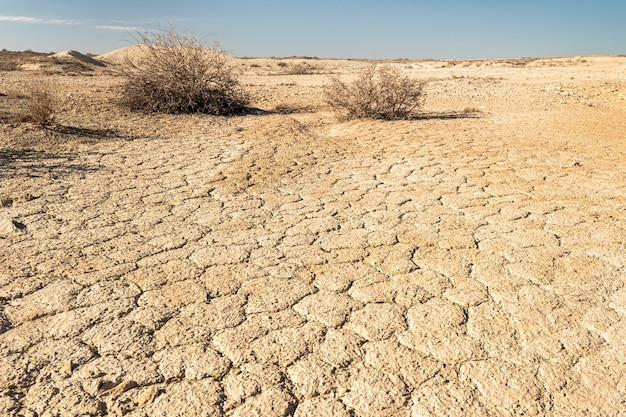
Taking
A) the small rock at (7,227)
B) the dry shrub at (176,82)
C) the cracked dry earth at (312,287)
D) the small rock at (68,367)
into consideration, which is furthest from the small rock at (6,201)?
the dry shrub at (176,82)

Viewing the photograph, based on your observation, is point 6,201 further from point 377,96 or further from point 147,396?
point 377,96

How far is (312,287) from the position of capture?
2.60m

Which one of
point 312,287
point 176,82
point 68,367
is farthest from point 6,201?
point 176,82

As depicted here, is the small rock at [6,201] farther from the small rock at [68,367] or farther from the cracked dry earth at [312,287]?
the small rock at [68,367]

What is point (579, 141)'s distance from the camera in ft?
20.0

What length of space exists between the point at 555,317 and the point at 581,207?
1.70 m

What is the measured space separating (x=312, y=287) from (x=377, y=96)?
5.75 m

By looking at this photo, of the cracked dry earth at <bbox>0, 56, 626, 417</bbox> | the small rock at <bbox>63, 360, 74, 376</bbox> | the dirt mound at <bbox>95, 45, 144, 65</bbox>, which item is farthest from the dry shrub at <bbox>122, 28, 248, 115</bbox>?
the small rock at <bbox>63, 360, 74, 376</bbox>

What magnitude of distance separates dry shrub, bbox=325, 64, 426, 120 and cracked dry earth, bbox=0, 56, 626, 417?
9.84 feet

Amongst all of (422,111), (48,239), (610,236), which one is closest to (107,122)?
(48,239)

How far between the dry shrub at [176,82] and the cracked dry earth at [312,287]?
9.99ft

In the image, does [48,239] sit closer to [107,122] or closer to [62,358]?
[62,358]

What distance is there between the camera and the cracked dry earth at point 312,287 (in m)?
1.86

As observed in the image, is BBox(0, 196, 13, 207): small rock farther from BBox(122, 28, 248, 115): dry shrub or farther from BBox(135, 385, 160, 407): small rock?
BBox(122, 28, 248, 115): dry shrub
